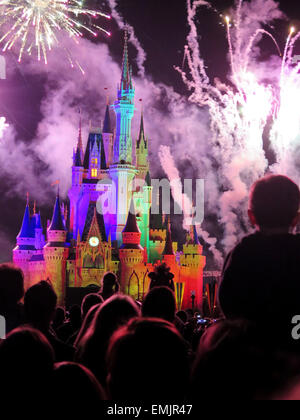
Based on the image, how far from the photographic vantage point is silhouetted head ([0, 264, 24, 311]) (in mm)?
5309

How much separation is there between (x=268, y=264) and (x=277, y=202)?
53 centimetres

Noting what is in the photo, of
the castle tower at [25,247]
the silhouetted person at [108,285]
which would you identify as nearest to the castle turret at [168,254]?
the castle tower at [25,247]

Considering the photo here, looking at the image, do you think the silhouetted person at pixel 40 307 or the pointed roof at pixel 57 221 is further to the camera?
the pointed roof at pixel 57 221

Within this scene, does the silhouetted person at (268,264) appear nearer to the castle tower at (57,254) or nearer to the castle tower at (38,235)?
the castle tower at (57,254)

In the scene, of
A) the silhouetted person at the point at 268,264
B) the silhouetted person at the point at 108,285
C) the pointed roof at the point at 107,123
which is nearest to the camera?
the silhouetted person at the point at 268,264

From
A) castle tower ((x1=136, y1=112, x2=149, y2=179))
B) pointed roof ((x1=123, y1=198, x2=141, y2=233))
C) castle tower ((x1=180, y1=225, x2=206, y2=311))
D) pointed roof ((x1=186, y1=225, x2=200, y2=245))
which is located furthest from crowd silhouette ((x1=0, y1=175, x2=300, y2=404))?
castle tower ((x1=136, y1=112, x2=149, y2=179))

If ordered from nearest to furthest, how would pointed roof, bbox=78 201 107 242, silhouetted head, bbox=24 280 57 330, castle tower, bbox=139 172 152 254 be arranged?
silhouetted head, bbox=24 280 57 330 → pointed roof, bbox=78 201 107 242 → castle tower, bbox=139 172 152 254

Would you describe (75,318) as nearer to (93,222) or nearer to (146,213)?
(93,222)

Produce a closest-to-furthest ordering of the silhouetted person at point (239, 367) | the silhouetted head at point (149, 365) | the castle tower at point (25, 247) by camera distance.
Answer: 1. the silhouetted person at point (239, 367)
2. the silhouetted head at point (149, 365)
3. the castle tower at point (25, 247)

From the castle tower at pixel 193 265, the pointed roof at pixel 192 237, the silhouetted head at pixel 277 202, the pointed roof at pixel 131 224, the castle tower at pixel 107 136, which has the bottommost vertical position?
the castle tower at pixel 193 265

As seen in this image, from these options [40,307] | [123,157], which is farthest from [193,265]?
[40,307]

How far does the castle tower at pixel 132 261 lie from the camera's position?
5275 cm

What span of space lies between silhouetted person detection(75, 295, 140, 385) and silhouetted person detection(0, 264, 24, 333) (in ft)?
4.47

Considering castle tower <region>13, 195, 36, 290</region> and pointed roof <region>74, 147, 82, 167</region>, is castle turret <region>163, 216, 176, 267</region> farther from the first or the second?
pointed roof <region>74, 147, 82, 167</region>
